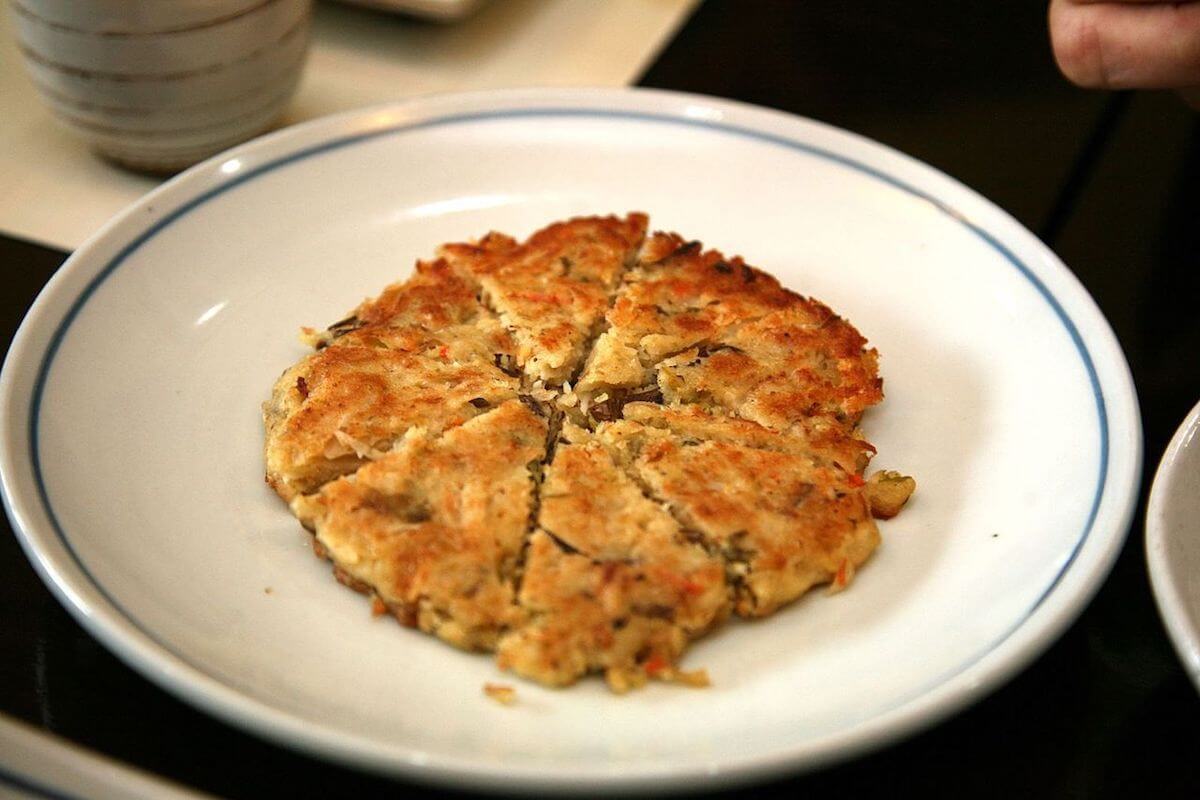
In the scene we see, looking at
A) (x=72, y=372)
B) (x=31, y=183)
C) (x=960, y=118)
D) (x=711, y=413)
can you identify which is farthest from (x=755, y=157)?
(x=31, y=183)

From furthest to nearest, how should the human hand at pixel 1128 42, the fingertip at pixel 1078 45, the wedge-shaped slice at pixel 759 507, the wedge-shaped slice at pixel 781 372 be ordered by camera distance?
the fingertip at pixel 1078 45, the human hand at pixel 1128 42, the wedge-shaped slice at pixel 781 372, the wedge-shaped slice at pixel 759 507

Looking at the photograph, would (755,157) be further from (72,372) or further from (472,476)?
(72,372)

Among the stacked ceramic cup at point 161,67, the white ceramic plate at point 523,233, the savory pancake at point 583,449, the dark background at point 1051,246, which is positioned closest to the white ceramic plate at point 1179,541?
the white ceramic plate at point 523,233

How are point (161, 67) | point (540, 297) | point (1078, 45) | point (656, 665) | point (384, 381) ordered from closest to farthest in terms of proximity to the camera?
point (656, 665)
point (384, 381)
point (540, 297)
point (1078, 45)
point (161, 67)

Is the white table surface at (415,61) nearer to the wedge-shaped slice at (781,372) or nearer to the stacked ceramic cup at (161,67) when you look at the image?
the stacked ceramic cup at (161,67)

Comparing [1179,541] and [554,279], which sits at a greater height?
[1179,541]

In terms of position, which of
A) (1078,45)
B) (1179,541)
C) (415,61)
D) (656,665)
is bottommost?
(415,61)

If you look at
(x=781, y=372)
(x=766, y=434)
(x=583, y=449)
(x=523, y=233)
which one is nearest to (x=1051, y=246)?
(x=781, y=372)

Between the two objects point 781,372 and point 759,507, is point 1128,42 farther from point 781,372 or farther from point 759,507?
point 759,507
